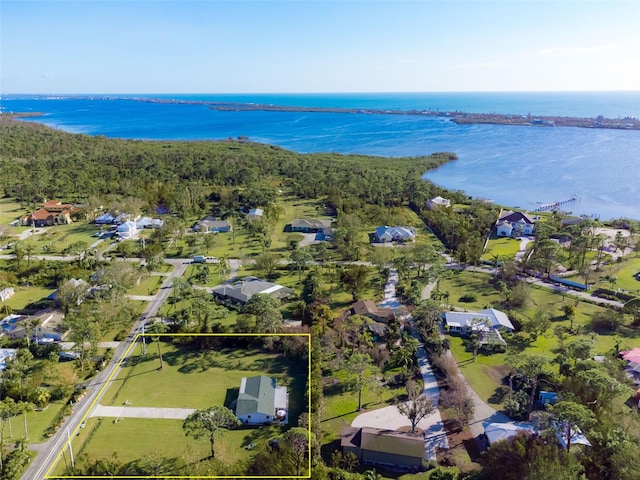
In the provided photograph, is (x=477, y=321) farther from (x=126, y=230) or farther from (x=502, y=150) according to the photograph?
(x=502, y=150)

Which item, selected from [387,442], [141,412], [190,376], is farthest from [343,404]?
[141,412]

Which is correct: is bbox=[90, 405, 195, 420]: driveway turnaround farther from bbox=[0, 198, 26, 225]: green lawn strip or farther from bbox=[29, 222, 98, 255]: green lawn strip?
bbox=[0, 198, 26, 225]: green lawn strip

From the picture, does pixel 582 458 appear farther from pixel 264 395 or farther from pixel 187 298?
pixel 187 298

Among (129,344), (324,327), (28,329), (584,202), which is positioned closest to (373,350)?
(324,327)

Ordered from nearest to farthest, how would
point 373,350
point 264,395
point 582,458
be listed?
point 582,458 → point 264,395 → point 373,350

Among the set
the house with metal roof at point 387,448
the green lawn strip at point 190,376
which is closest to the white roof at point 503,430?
the house with metal roof at point 387,448

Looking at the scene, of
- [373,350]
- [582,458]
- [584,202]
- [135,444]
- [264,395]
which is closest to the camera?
[582,458]
